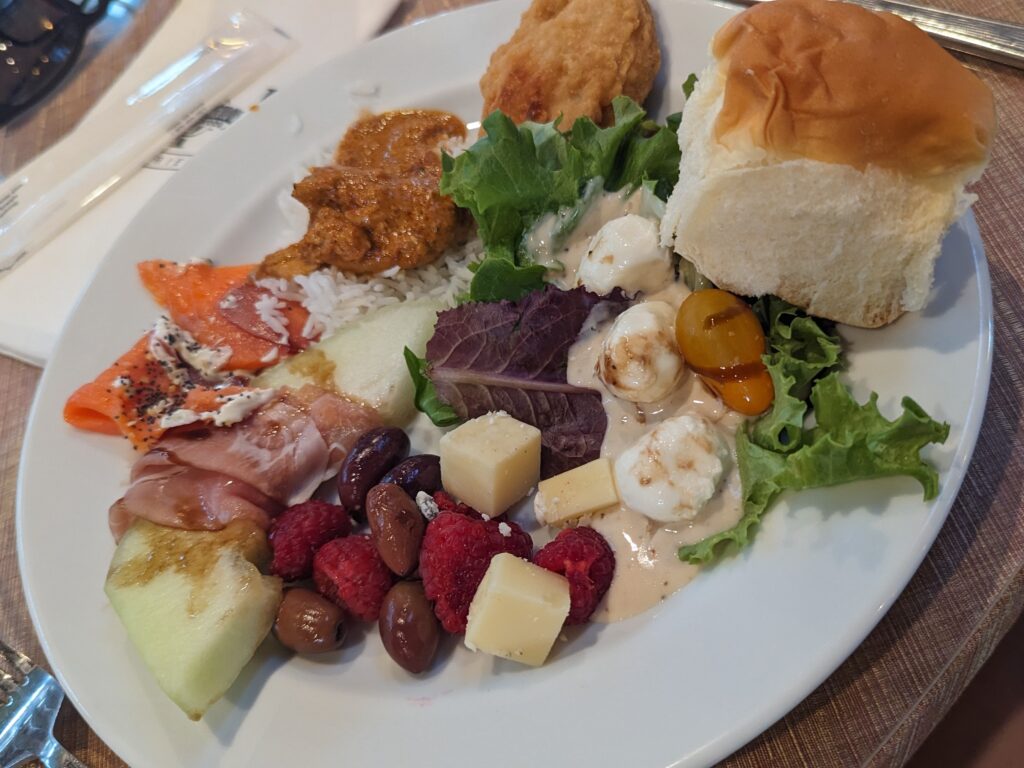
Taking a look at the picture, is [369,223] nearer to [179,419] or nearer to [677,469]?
[179,419]

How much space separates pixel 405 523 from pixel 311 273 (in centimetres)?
104

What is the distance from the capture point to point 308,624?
1.69m

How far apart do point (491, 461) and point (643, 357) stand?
44 cm

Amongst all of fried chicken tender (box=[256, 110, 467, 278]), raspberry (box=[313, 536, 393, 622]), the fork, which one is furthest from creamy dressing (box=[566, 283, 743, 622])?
the fork

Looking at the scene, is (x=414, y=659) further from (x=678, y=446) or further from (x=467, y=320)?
(x=467, y=320)

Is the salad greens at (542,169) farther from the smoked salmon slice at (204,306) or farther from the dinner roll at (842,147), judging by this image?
the smoked salmon slice at (204,306)

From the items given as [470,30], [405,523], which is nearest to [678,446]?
[405,523]

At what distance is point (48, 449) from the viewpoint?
2.11 meters

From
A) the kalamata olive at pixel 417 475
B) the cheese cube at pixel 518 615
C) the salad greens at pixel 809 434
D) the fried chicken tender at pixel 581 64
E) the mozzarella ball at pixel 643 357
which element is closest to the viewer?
the salad greens at pixel 809 434

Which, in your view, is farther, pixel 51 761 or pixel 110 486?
pixel 110 486

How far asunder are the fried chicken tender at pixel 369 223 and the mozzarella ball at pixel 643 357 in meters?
0.82

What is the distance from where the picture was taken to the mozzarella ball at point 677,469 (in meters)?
1.61

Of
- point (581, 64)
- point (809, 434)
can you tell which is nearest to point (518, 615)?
point (809, 434)

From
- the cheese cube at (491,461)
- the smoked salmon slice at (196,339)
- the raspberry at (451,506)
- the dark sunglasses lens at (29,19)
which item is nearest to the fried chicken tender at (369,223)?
the smoked salmon slice at (196,339)
